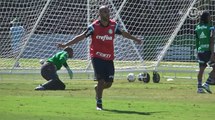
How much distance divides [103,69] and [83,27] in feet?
37.2

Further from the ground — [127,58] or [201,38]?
[201,38]

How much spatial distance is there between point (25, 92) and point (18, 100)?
Answer: 2.47 metres

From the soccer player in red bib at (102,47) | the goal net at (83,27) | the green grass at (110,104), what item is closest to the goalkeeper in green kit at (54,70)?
the green grass at (110,104)

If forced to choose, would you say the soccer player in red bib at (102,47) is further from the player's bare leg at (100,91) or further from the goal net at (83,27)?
the goal net at (83,27)

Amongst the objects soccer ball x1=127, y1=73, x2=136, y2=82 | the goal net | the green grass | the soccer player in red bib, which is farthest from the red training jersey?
the goal net

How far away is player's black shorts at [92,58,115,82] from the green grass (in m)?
0.60

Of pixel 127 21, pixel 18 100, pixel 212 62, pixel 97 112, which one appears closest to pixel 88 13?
pixel 127 21

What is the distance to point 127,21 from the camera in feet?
80.6

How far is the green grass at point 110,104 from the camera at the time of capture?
460 inches

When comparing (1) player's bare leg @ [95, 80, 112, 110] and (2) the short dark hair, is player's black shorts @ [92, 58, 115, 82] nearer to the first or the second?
(1) player's bare leg @ [95, 80, 112, 110]

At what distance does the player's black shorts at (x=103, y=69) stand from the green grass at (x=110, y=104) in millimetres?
597

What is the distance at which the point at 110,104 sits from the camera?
1388 centimetres

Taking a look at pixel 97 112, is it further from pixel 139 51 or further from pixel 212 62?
pixel 139 51

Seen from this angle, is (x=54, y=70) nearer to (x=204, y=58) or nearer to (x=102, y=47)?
(x=204, y=58)
